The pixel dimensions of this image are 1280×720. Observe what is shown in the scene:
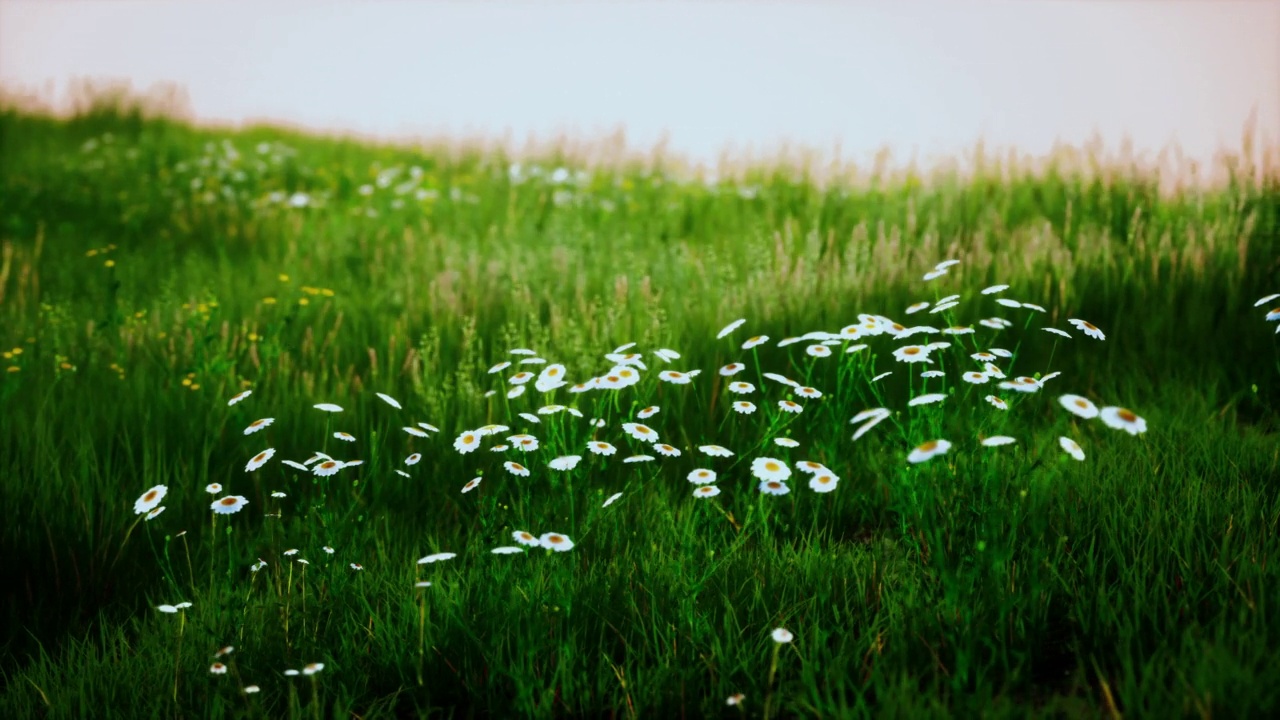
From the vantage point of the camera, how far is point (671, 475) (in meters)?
3.61

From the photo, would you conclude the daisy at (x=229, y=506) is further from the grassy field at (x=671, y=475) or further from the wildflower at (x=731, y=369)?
the wildflower at (x=731, y=369)

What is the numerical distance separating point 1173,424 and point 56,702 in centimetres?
381

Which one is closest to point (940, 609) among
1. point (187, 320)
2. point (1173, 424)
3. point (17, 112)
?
point (1173, 424)

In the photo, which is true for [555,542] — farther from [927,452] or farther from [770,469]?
[927,452]

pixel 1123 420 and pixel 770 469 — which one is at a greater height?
pixel 1123 420

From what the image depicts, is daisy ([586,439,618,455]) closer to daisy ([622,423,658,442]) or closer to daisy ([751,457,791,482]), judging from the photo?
daisy ([622,423,658,442])

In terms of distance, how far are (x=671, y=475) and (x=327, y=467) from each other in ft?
4.54

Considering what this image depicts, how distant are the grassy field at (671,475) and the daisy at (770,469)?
5 cm

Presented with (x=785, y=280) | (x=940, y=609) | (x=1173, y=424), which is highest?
(x=785, y=280)

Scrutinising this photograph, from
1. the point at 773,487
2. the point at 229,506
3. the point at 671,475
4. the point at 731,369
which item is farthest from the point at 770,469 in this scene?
the point at 229,506

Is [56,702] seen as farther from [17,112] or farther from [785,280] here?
[17,112]

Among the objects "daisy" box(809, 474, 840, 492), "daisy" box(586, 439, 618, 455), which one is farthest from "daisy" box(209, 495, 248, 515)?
"daisy" box(809, 474, 840, 492)

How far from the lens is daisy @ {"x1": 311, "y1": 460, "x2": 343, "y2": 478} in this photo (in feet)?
8.66

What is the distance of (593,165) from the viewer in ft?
31.8
